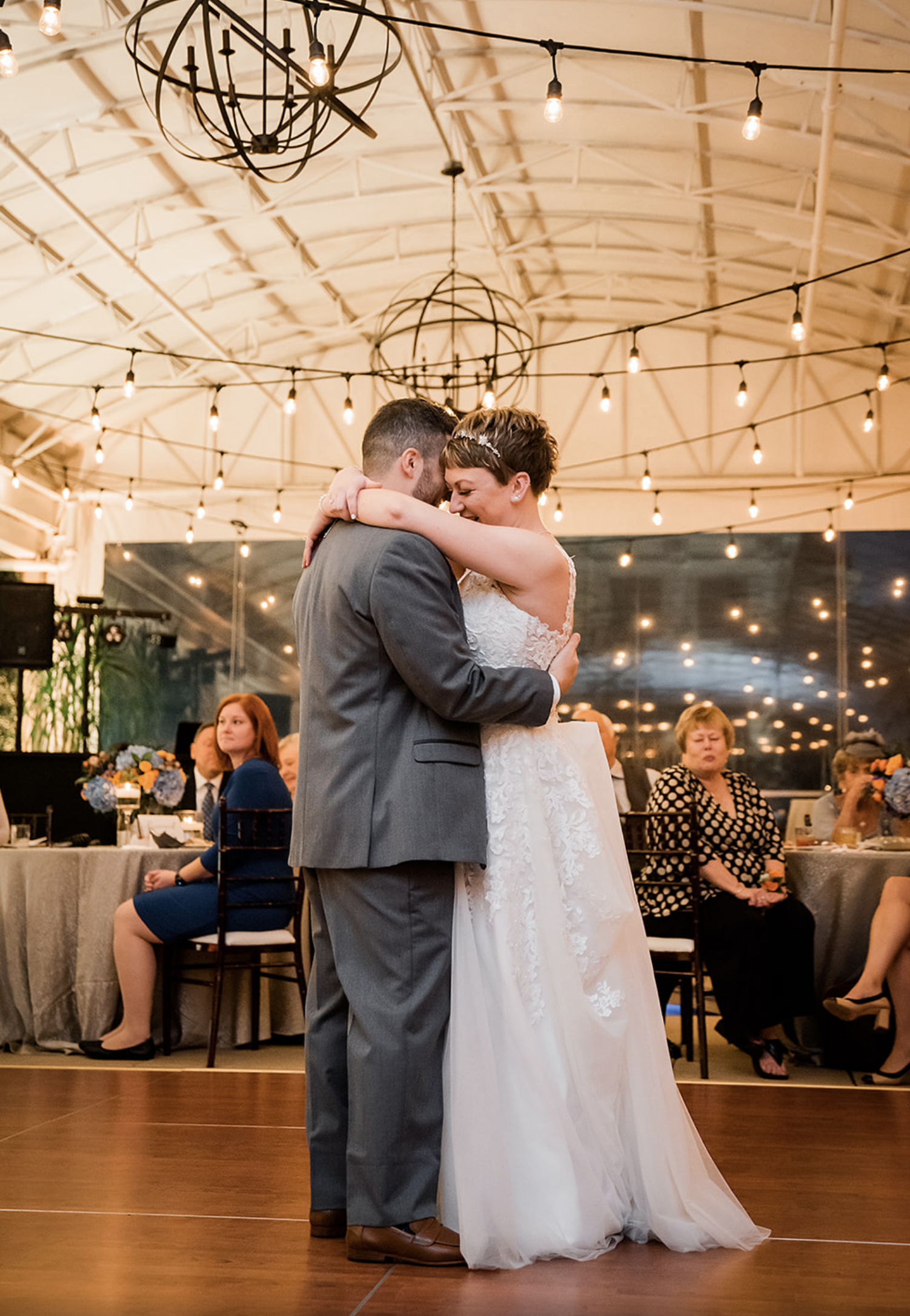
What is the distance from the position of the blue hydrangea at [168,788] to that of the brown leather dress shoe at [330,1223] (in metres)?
3.63

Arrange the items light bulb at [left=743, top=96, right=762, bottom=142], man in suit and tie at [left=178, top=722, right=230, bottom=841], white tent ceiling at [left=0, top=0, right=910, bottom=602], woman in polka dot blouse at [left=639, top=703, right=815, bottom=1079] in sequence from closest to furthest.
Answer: woman in polka dot blouse at [left=639, top=703, right=815, bottom=1079]
light bulb at [left=743, top=96, right=762, bottom=142]
man in suit and tie at [left=178, top=722, right=230, bottom=841]
white tent ceiling at [left=0, top=0, right=910, bottom=602]

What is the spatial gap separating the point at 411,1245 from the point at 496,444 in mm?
1521

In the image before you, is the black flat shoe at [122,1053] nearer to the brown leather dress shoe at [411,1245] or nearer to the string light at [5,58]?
the brown leather dress shoe at [411,1245]

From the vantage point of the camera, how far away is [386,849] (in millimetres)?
2336

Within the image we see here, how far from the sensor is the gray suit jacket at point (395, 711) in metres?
2.35

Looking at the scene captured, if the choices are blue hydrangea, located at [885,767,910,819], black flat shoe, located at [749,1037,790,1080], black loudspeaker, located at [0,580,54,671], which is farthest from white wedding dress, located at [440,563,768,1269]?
black loudspeaker, located at [0,580,54,671]

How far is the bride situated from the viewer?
2.32m

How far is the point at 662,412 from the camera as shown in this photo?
1388cm

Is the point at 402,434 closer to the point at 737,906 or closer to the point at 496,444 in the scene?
the point at 496,444

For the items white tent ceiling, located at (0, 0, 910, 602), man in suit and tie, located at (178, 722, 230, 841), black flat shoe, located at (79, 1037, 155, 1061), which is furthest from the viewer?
white tent ceiling, located at (0, 0, 910, 602)

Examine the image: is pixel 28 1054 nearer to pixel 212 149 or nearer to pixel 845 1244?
pixel 845 1244

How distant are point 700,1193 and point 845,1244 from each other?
296mm

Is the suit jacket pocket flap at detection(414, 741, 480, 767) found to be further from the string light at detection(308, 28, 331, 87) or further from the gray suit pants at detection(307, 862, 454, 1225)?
the string light at detection(308, 28, 331, 87)

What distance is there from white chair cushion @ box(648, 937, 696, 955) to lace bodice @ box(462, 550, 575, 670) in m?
2.70
